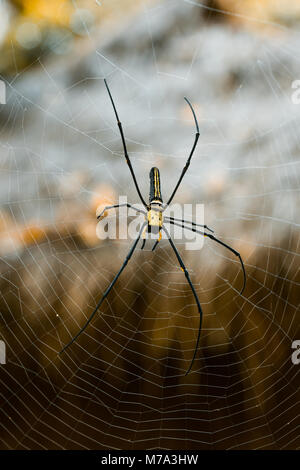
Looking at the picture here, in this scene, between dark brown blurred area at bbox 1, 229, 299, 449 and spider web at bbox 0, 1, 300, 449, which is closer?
spider web at bbox 0, 1, 300, 449

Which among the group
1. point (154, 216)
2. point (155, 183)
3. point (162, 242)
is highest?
point (155, 183)

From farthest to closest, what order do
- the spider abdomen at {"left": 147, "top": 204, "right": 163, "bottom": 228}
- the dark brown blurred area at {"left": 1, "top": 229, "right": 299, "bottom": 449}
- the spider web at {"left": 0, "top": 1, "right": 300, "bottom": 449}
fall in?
the dark brown blurred area at {"left": 1, "top": 229, "right": 299, "bottom": 449} < the spider web at {"left": 0, "top": 1, "right": 300, "bottom": 449} < the spider abdomen at {"left": 147, "top": 204, "right": 163, "bottom": 228}

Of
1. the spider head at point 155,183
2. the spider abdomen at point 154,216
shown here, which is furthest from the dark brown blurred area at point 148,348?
the spider head at point 155,183

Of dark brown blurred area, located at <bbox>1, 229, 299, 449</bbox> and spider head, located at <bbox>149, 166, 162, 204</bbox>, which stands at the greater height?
spider head, located at <bbox>149, 166, 162, 204</bbox>

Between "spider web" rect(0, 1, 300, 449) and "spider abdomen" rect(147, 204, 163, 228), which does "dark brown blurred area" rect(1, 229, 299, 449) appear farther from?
"spider abdomen" rect(147, 204, 163, 228)

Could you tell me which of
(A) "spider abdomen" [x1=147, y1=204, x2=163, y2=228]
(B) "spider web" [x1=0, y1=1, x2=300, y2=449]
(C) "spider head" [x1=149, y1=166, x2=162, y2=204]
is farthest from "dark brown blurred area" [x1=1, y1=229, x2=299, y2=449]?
(C) "spider head" [x1=149, y1=166, x2=162, y2=204]

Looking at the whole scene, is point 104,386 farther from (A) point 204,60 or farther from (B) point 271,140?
(A) point 204,60

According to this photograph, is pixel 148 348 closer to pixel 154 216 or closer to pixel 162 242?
pixel 162 242

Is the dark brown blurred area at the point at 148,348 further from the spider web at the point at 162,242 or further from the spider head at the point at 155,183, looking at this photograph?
the spider head at the point at 155,183

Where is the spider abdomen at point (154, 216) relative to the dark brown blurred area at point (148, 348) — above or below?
above

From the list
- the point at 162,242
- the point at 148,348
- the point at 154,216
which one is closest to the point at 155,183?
the point at 154,216
